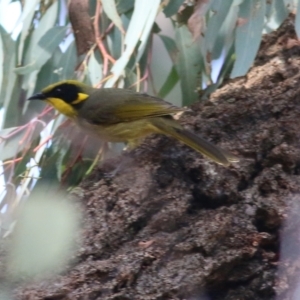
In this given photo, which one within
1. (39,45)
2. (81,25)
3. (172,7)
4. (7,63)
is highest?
(172,7)

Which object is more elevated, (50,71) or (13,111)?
(50,71)

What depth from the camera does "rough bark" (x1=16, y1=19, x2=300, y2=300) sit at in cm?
184

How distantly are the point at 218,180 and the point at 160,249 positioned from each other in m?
0.38

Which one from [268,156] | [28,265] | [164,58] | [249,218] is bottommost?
[28,265]

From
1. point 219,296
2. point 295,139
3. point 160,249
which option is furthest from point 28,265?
point 295,139

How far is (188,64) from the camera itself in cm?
309

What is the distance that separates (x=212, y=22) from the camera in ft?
9.25

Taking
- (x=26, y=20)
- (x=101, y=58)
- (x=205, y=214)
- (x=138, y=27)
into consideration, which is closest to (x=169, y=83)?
(x=101, y=58)

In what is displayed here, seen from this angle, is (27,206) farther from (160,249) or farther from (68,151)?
(160,249)

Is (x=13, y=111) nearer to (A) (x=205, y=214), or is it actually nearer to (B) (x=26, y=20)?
(B) (x=26, y=20)

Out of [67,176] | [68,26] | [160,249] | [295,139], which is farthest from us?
[68,26]

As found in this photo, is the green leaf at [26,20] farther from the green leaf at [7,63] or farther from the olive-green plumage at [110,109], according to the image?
the olive-green plumage at [110,109]

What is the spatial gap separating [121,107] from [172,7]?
518mm

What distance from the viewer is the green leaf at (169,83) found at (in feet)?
10.2
